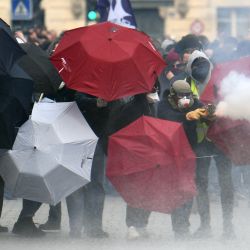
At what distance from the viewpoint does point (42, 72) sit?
1137 cm

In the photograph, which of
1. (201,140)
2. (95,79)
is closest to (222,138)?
(201,140)

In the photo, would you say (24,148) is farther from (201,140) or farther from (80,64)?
(201,140)

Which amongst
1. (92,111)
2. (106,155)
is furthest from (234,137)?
(92,111)

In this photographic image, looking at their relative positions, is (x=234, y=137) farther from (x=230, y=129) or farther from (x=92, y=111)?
(x=92, y=111)

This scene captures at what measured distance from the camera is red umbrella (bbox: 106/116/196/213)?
1094cm

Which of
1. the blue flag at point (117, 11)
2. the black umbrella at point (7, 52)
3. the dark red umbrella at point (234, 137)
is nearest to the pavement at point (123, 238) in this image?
the dark red umbrella at point (234, 137)

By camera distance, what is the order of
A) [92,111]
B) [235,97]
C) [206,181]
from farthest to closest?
[206,181], [92,111], [235,97]

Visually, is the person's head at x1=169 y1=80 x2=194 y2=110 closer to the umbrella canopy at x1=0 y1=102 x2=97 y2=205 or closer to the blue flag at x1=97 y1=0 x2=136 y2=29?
the umbrella canopy at x1=0 y1=102 x2=97 y2=205

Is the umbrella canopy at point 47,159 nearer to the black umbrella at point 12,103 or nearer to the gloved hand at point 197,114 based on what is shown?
the black umbrella at point 12,103

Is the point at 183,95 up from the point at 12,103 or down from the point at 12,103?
down

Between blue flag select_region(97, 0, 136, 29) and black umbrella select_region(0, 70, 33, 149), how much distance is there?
4.04 metres

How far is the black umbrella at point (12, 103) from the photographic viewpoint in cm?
1059

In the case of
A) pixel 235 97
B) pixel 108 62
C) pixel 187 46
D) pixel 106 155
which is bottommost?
pixel 187 46

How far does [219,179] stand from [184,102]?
86 centimetres
